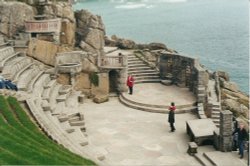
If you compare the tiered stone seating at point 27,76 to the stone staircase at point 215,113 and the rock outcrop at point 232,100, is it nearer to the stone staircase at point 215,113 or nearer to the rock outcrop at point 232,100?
the stone staircase at point 215,113

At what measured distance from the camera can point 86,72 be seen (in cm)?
3131

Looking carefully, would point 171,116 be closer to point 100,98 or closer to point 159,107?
point 159,107

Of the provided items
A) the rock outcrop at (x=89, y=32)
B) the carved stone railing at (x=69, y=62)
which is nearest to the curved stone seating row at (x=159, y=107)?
the carved stone railing at (x=69, y=62)

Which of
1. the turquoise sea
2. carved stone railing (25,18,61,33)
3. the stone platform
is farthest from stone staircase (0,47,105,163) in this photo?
the turquoise sea

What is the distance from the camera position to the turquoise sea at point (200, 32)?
68.9 m

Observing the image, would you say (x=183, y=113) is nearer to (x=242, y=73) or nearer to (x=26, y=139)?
(x=26, y=139)

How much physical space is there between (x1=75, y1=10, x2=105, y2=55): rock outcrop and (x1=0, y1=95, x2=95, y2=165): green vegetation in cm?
1433

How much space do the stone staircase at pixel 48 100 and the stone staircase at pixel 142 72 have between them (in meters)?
5.78

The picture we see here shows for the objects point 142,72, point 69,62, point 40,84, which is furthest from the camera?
point 142,72

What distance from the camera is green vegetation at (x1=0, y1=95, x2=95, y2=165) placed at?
1451 cm

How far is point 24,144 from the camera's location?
15.9 metres

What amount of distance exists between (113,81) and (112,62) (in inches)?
56.2

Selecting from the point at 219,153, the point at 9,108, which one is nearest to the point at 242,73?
the point at 219,153

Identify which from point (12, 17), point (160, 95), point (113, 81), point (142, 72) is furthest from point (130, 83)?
point (12, 17)
